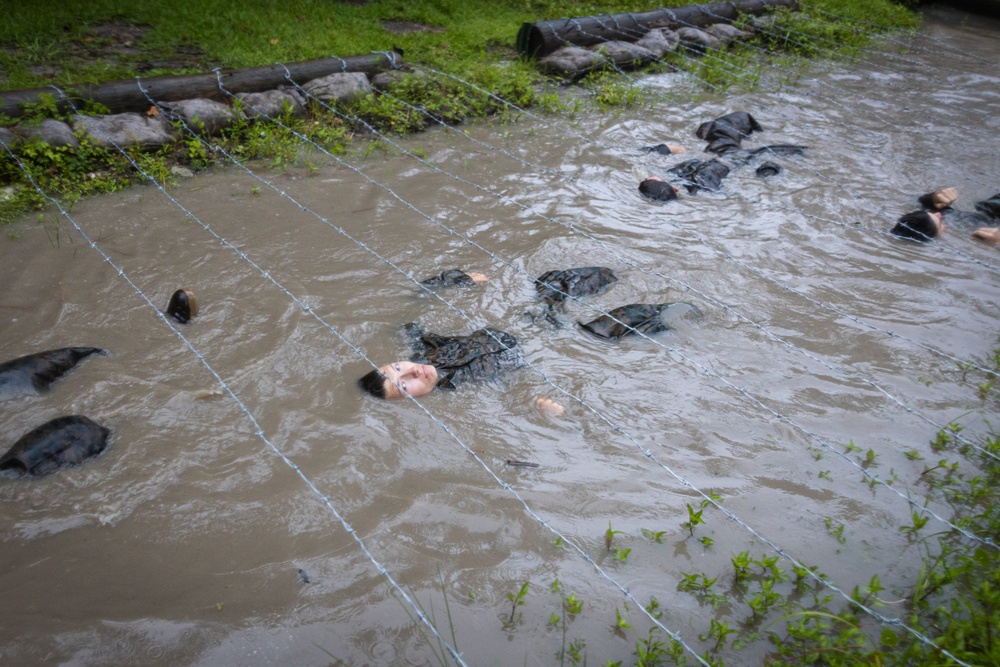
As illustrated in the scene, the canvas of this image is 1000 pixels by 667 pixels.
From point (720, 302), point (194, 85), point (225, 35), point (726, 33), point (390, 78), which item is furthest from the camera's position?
point (726, 33)

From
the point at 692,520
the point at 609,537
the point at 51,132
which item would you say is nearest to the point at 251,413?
the point at 609,537

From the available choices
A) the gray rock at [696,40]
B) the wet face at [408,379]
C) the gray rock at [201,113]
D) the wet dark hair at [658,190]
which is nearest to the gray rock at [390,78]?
the gray rock at [201,113]

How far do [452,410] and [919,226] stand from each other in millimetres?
3733

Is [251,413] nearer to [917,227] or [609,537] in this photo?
→ [609,537]

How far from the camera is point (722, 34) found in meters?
9.41

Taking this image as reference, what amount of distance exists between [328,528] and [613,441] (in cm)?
126

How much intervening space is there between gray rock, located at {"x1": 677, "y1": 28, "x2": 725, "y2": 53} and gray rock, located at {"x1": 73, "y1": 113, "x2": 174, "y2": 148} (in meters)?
5.97

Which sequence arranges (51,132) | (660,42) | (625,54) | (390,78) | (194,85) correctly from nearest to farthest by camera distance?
1. (51,132)
2. (194,85)
3. (390,78)
4. (625,54)
5. (660,42)

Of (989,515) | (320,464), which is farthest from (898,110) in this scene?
(320,464)

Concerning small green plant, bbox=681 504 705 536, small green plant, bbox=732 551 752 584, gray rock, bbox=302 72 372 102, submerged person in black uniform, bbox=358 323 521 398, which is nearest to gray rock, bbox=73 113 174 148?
gray rock, bbox=302 72 372 102

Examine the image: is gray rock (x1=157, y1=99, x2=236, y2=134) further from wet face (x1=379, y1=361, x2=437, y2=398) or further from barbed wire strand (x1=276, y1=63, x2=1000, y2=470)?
wet face (x1=379, y1=361, x2=437, y2=398)

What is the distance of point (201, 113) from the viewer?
5.74 meters

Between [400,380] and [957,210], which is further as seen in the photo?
[957,210]

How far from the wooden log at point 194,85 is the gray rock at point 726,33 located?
4403 mm
